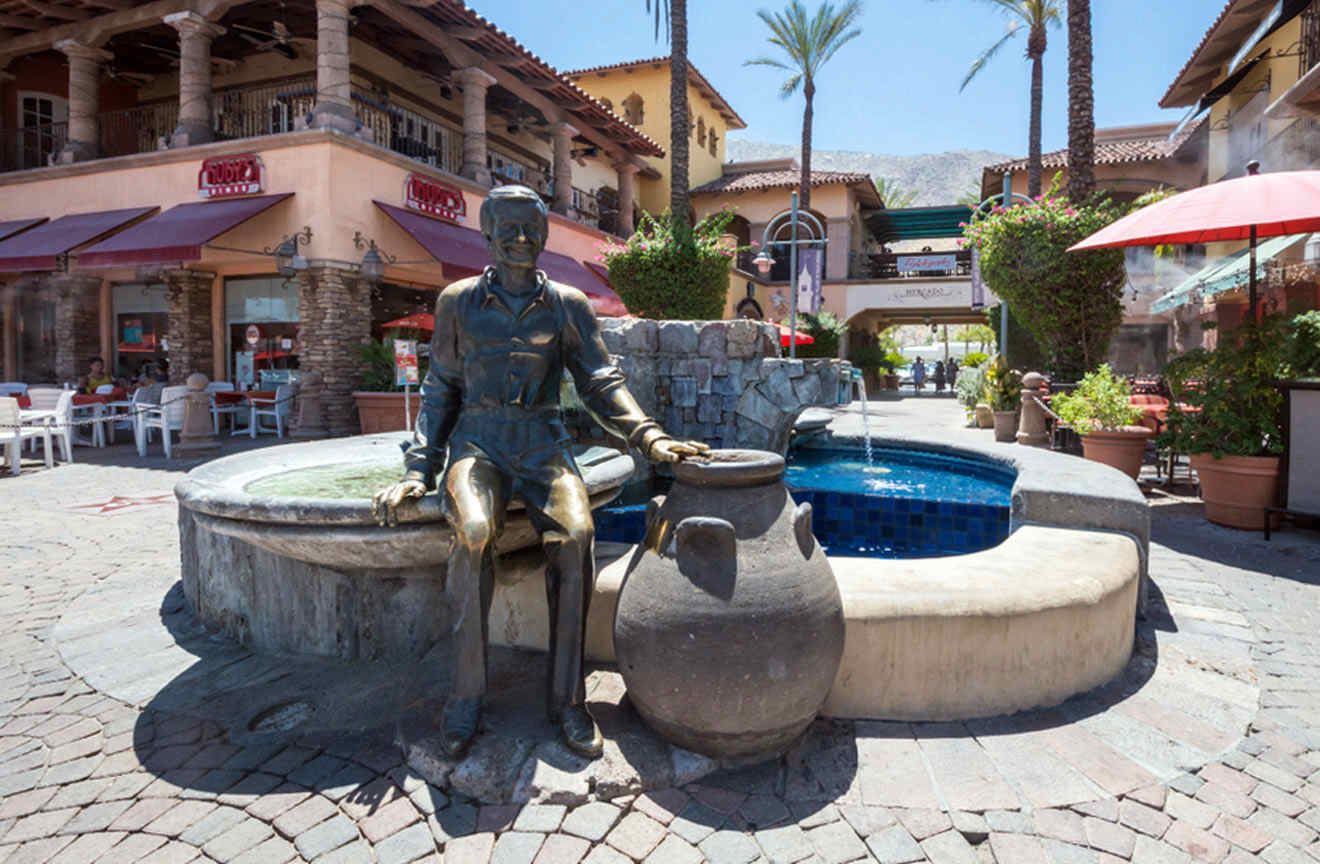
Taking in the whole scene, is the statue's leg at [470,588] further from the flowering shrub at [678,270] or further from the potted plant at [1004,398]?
the flowering shrub at [678,270]

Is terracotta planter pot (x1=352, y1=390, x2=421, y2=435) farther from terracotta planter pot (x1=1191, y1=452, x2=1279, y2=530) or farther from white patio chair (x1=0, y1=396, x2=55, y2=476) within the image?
terracotta planter pot (x1=1191, y1=452, x2=1279, y2=530)

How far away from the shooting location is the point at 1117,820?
2.01 meters

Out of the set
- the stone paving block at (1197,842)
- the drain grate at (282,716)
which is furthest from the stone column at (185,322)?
the stone paving block at (1197,842)

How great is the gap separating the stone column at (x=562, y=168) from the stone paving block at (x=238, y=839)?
1806cm

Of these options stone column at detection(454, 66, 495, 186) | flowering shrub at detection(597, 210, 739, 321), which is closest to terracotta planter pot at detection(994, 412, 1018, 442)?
flowering shrub at detection(597, 210, 739, 321)

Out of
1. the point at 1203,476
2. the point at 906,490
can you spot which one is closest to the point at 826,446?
the point at 906,490

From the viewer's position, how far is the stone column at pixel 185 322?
13.9m

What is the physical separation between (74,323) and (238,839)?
18145 millimetres

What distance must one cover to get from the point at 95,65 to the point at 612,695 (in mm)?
18219

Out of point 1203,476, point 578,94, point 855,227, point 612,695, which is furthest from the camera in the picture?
point 855,227

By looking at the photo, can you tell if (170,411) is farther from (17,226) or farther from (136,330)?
(17,226)

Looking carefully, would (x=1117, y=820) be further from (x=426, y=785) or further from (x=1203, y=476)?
(x=1203, y=476)

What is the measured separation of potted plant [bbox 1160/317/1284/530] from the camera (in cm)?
549

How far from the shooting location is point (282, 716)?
260cm
